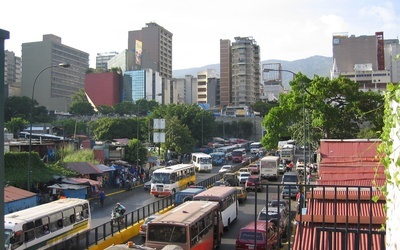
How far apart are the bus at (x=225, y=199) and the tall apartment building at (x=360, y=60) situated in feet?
334

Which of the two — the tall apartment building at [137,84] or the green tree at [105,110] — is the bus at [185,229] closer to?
the green tree at [105,110]

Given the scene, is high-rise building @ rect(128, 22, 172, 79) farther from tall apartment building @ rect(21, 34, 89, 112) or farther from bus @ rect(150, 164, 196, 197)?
bus @ rect(150, 164, 196, 197)

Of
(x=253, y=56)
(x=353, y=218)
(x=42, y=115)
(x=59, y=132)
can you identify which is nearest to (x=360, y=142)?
(x=353, y=218)

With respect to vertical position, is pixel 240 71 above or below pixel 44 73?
above

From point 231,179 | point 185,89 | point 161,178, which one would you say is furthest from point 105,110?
point 161,178

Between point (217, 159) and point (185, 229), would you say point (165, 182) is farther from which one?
point (217, 159)

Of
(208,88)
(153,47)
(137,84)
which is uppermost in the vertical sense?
(153,47)

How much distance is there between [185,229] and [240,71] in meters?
129

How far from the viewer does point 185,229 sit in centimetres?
1469

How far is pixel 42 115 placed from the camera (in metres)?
96.4

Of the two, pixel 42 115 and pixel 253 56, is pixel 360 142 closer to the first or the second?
pixel 42 115

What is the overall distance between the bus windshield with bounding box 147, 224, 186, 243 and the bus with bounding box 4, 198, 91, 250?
417 cm

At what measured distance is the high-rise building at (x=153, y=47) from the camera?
14338 cm

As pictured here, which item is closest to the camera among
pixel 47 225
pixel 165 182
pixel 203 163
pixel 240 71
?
pixel 47 225
